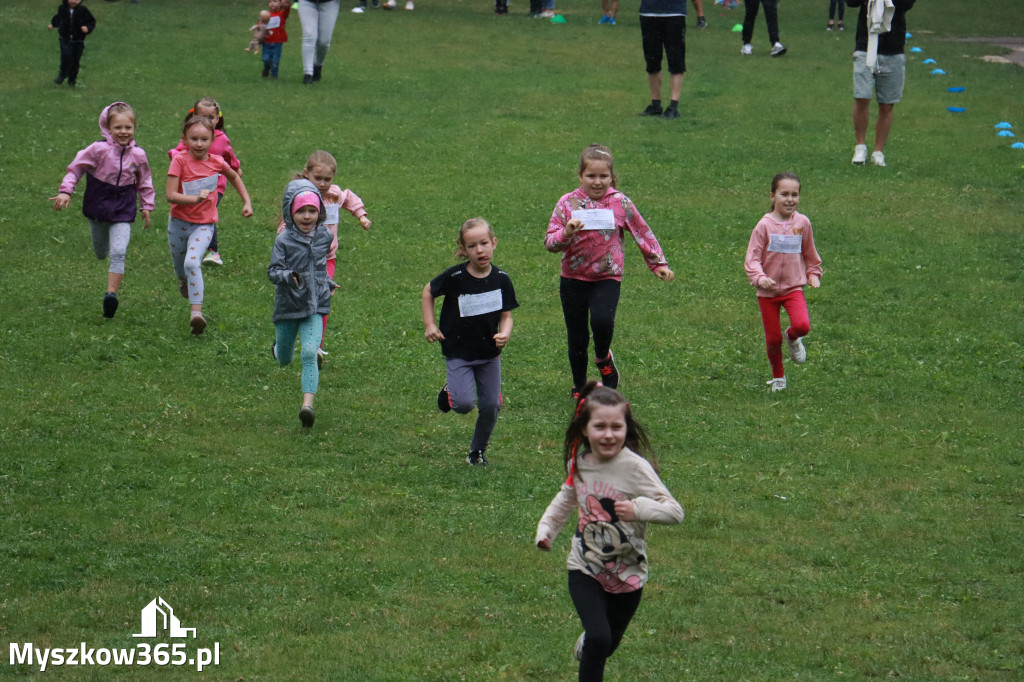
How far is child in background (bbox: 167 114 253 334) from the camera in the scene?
37.2 ft

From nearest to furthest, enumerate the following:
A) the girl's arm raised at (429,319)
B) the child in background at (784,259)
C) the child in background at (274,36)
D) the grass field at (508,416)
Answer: the grass field at (508,416) → the girl's arm raised at (429,319) → the child in background at (784,259) → the child in background at (274,36)

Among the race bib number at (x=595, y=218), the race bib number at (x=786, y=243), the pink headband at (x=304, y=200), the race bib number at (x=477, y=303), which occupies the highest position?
the pink headband at (x=304, y=200)

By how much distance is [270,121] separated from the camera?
20.1 meters

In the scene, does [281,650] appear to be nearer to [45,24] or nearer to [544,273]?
[544,273]

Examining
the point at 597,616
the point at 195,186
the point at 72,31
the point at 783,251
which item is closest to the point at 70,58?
the point at 72,31

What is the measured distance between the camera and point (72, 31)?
21.2 metres

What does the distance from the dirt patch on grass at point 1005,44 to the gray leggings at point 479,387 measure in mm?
21931

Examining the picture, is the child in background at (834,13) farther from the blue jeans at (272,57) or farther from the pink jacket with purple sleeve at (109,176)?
the pink jacket with purple sleeve at (109,176)

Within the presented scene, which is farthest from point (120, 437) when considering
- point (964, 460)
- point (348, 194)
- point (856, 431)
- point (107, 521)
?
point (964, 460)

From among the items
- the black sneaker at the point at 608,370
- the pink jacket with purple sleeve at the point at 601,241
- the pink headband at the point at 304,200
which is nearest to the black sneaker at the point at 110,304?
the pink headband at the point at 304,200

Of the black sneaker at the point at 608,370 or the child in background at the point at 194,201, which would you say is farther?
the child in background at the point at 194,201

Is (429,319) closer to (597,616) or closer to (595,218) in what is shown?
(595,218)

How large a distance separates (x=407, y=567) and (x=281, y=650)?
119cm

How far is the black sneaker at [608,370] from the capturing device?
1010cm
